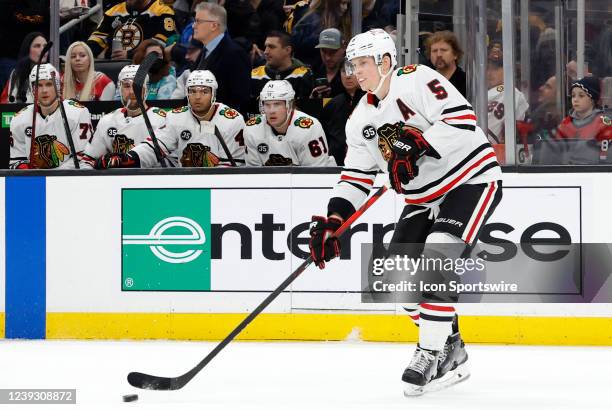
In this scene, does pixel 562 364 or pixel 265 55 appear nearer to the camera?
pixel 562 364

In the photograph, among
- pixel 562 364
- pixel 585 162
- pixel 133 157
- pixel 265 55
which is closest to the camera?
pixel 562 364

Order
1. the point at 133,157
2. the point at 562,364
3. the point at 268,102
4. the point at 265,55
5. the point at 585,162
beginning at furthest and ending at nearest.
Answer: the point at 265,55 → the point at 268,102 → the point at 133,157 → the point at 585,162 → the point at 562,364

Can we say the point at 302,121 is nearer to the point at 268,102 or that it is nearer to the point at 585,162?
the point at 268,102

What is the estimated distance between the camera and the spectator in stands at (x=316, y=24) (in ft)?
19.8

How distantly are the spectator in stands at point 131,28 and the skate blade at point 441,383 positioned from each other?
130 inches

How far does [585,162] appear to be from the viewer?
16.3 ft

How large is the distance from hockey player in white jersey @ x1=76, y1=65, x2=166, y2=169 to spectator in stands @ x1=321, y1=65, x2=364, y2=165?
0.81 metres

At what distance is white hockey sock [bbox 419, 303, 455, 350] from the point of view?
141 inches

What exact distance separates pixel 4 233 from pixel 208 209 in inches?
36.1

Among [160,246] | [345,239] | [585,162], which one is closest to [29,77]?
[160,246]

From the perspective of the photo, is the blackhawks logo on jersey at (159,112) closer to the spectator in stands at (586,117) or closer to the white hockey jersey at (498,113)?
the white hockey jersey at (498,113)

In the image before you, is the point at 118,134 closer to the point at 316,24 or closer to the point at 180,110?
the point at 180,110

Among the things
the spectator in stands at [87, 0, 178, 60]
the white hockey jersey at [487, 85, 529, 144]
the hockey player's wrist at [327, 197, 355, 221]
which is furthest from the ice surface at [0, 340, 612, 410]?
the spectator in stands at [87, 0, 178, 60]

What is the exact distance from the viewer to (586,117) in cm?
497
